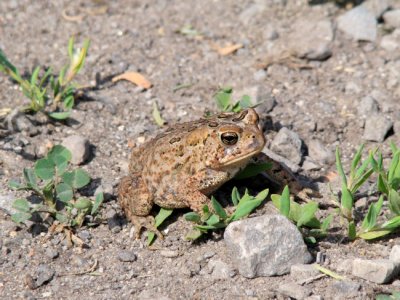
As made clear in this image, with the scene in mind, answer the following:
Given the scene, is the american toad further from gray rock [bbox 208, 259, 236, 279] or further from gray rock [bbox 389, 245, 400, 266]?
gray rock [bbox 389, 245, 400, 266]

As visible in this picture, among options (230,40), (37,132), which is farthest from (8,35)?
(230,40)

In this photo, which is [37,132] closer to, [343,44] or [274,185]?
[274,185]

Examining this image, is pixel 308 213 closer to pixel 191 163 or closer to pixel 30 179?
pixel 191 163

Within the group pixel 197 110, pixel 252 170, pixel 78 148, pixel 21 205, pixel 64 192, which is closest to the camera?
pixel 21 205

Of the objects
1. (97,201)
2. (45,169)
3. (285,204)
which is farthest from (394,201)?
(45,169)

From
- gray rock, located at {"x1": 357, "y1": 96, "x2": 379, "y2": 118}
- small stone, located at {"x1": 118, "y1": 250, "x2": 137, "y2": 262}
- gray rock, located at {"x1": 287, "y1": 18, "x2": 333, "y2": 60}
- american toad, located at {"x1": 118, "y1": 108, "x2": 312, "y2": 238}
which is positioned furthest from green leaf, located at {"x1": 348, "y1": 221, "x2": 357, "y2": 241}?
gray rock, located at {"x1": 287, "y1": 18, "x2": 333, "y2": 60}

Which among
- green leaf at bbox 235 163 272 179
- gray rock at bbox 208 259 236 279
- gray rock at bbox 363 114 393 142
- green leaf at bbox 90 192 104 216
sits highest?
green leaf at bbox 90 192 104 216

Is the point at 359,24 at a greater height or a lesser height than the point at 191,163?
greater
